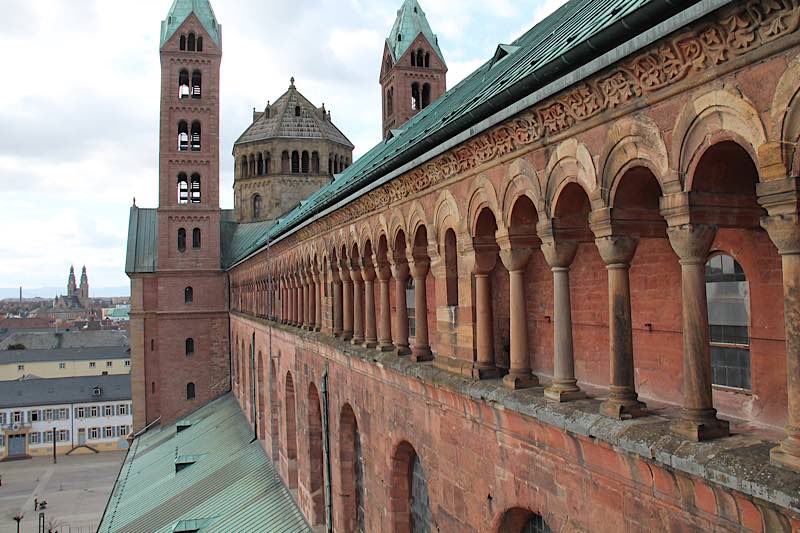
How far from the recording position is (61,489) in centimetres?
5206

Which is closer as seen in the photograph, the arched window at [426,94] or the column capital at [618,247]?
the column capital at [618,247]

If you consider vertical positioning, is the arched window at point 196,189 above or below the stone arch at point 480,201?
above

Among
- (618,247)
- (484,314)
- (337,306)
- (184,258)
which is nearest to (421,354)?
(484,314)

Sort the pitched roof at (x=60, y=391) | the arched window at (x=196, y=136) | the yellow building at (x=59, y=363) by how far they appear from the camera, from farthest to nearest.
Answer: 1. the yellow building at (x=59, y=363)
2. the pitched roof at (x=60, y=391)
3. the arched window at (x=196, y=136)

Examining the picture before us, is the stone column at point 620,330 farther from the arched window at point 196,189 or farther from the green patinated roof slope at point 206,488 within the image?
the arched window at point 196,189

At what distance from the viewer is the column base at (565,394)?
7004mm

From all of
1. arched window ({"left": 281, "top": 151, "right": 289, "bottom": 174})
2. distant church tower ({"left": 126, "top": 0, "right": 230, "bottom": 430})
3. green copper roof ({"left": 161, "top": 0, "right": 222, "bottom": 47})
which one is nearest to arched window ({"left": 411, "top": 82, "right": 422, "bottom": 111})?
distant church tower ({"left": 126, "top": 0, "right": 230, "bottom": 430})

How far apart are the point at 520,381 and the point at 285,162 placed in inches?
1895

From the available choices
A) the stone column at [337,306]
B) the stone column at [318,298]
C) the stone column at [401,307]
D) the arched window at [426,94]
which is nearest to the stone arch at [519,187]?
the stone column at [401,307]

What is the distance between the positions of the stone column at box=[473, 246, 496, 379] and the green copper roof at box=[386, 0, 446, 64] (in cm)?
2749

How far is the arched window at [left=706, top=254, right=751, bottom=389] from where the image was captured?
624 centimetres

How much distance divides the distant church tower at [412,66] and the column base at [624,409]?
2925cm

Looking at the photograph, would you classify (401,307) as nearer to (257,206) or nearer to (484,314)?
(484,314)

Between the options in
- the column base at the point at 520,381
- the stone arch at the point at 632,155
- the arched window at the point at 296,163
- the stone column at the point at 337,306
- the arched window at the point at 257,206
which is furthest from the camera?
the arched window at the point at 257,206
